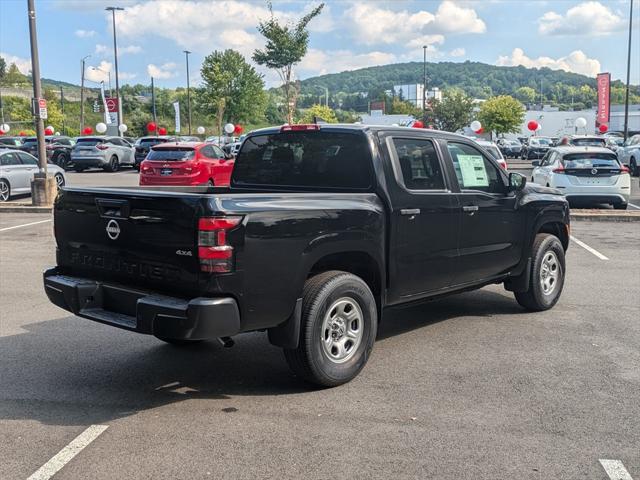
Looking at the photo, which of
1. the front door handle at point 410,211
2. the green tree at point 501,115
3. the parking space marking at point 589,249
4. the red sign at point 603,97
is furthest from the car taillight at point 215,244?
the green tree at point 501,115

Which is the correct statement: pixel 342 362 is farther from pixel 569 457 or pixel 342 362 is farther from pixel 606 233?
pixel 606 233

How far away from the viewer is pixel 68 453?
3951 mm

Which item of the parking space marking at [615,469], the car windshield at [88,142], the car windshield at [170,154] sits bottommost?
the parking space marking at [615,469]

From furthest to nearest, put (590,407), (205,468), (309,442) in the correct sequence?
(590,407), (309,442), (205,468)

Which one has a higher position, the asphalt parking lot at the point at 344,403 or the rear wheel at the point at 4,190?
the rear wheel at the point at 4,190

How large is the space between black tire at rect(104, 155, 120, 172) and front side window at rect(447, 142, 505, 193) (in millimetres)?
28774

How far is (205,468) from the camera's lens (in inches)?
148

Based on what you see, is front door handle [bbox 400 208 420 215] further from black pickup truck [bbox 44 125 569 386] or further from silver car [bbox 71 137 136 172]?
silver car [bbox 71 137 136 172]

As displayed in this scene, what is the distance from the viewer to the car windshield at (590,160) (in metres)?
15.4

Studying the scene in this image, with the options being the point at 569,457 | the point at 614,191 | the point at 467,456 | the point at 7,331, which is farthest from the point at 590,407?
the point at 614,191

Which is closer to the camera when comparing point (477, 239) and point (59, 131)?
point (477, 239)

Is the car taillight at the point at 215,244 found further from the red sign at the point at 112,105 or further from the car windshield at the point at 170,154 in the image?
the red sign at the point at 112,105

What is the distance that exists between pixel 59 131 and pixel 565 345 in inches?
3491

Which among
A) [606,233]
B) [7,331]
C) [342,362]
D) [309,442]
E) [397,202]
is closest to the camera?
[309,442]
